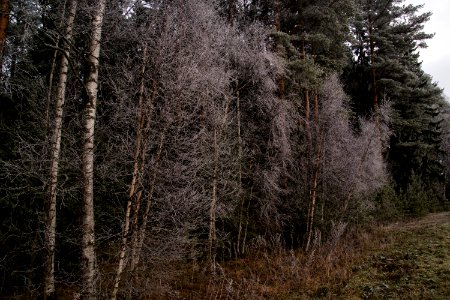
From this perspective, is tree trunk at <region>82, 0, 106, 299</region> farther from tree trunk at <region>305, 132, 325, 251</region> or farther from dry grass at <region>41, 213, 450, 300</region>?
tree trunk at <region>305, 132, 325, 251</region>

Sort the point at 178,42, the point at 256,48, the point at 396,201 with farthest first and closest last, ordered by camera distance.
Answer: the point at 396,201 → the point at 256,48 → the point at 178,42

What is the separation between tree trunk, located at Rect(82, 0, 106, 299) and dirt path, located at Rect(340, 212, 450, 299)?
16.2 ft

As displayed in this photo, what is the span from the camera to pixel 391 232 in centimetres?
1324

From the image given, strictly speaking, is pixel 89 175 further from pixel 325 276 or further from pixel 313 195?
pixel 313 195

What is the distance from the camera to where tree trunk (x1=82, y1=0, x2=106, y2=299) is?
15.2 ft

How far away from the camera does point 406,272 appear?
7621mm

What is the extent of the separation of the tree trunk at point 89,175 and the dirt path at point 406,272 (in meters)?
4.94

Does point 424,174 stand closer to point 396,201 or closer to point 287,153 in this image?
point 396,201

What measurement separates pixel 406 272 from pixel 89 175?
7.29 meters

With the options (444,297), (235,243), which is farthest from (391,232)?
(444,297)

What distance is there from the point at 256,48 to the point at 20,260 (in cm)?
890

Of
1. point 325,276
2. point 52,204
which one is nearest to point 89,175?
point 52,204

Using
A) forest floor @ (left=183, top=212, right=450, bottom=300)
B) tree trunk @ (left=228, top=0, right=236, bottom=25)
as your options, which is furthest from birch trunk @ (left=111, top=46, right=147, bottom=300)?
tree trunk @ (left=228, top=0, right=236, bottom=25)

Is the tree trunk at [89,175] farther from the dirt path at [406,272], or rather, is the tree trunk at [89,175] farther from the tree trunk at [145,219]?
the dirt path at [406,272]
